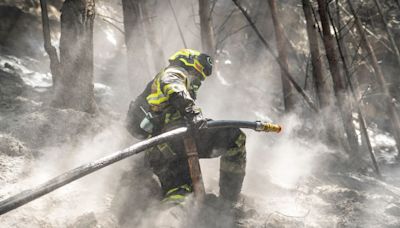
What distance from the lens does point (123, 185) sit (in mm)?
4422

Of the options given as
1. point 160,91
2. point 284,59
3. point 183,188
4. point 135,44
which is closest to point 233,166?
point 183,188

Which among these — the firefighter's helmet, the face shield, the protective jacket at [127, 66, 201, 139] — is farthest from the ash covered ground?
the firefighter's helmet

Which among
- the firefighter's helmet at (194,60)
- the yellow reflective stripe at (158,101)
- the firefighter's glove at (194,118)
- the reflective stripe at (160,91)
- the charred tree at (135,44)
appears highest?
the charred tree at (135,44)

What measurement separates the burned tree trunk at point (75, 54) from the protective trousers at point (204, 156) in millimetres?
2238

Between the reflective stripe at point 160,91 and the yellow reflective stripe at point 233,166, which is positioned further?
the yellow reflective stripe at point 233,166

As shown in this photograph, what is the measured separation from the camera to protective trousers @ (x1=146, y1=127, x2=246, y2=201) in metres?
4.04

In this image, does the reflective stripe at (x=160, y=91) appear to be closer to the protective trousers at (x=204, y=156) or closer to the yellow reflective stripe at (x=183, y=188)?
the protective trousers at (x=204, y=156)

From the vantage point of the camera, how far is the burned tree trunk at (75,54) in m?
5.65

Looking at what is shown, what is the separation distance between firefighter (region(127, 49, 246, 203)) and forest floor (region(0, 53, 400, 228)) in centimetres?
31

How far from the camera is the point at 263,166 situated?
6.18 metres

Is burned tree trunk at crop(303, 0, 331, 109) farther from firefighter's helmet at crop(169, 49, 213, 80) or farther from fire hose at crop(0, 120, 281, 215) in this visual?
firefighter's helmet at crop(169, 49, 213, 80)

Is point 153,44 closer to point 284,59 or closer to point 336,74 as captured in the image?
point 284,59

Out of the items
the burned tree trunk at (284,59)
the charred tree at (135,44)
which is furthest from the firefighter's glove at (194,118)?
the burned tree trunk at (284,59)

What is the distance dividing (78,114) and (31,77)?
2.54 meters
